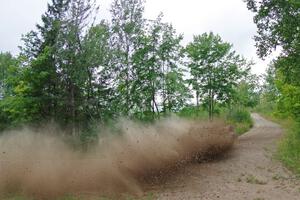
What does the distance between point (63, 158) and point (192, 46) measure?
18636mm

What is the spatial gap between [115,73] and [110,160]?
519 inches

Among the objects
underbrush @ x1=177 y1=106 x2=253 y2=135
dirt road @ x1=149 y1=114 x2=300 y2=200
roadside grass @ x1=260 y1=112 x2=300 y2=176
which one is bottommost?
dirt road @ x1=149 y1=114 x2=300 y2=200

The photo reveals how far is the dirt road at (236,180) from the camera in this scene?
12.6 m

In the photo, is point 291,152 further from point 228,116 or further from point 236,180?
point 228,116

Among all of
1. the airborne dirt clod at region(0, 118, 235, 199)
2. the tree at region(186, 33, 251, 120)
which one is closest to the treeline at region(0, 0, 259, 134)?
the tree at region(186, 33, 251, 120)

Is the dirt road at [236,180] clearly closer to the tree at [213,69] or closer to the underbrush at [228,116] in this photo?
the underbrush at [228,116]

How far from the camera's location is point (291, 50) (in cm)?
1881

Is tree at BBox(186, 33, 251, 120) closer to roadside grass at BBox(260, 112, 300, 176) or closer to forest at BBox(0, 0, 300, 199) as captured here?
forest at BBox(0, 0, 300, 199)

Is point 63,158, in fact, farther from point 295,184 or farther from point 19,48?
point 19,48

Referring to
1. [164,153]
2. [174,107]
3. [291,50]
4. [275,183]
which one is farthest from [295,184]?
[174,107]

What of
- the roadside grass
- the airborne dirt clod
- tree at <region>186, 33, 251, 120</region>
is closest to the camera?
the airborne dirt clod

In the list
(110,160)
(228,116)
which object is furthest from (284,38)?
(228,116)

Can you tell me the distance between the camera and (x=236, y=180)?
14938 mm

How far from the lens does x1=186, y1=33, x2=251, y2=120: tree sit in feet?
99.8
